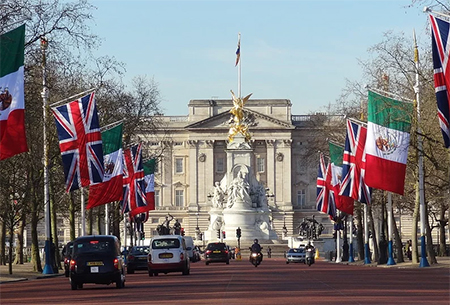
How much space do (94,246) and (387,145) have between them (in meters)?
16.4

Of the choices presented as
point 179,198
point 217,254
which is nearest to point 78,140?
point 217,254

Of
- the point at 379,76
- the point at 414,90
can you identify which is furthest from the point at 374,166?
the point at 379,76

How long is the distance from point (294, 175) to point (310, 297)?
15899 cm

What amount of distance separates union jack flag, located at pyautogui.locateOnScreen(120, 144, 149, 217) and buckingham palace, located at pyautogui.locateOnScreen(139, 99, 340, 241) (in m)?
113

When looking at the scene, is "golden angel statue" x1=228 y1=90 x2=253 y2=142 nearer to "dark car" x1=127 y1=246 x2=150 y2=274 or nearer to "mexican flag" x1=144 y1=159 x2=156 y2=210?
"mexican flag" x1=144 y1=159 x2=156 y2=210

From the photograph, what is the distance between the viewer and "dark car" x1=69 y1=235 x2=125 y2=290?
3709 centimetres

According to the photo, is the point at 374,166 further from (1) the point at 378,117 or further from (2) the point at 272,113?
(2) the point at 272,113

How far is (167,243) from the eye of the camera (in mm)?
50844

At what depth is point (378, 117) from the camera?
5075cm

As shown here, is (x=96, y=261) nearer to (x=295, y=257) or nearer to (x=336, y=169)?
(x=336, y=169)

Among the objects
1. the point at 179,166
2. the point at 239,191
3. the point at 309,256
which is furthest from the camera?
the point at 179,166

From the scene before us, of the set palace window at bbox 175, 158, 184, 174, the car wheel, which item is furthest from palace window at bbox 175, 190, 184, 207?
the car wheel

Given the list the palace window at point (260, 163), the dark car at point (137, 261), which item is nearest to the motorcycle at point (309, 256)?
the dark car at point (137, 261)

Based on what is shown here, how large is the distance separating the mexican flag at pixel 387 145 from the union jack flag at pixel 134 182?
19300 millimetres
